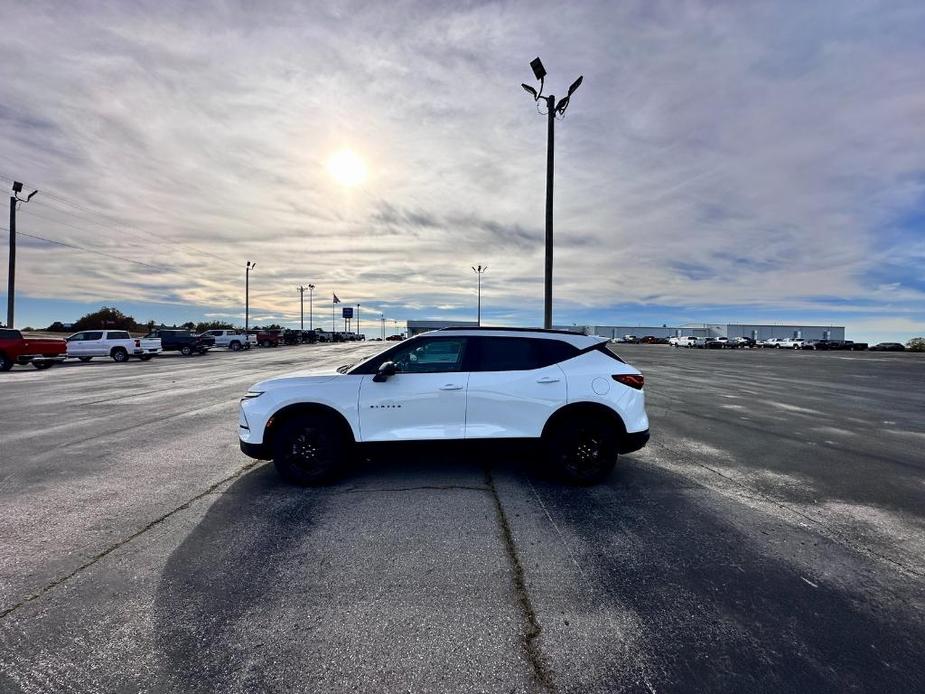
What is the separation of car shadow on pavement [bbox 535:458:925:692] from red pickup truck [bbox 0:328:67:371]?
85.7ft

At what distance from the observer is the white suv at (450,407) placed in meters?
4.80

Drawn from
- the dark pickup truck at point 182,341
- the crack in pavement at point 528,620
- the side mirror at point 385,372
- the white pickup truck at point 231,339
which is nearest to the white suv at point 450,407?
the side mirror at point 385,372

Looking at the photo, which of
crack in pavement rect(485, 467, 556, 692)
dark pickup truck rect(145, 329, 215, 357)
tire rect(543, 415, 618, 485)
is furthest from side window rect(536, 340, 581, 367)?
dark pickup truck rect(145, 329, 215, 357)

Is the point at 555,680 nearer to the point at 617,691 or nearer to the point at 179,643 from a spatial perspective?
the point at 617,691

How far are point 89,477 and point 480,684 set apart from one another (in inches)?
211

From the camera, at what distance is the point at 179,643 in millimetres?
2422

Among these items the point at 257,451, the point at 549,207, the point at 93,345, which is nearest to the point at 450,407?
the point at 257,451

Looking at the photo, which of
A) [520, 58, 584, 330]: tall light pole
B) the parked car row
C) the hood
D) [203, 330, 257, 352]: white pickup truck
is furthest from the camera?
[203, 330, 257, 352]: white pickup truck

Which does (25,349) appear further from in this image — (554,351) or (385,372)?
(554,351)

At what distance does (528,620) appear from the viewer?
8.52 feet

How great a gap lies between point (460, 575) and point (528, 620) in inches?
24.6

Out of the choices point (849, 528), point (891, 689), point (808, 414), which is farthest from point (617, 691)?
point (808, 414)

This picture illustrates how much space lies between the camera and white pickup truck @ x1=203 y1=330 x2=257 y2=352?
146 ft

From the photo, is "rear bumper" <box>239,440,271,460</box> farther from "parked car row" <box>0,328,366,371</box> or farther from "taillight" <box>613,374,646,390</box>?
"parked car row" <box>0,328,366,371</box>
